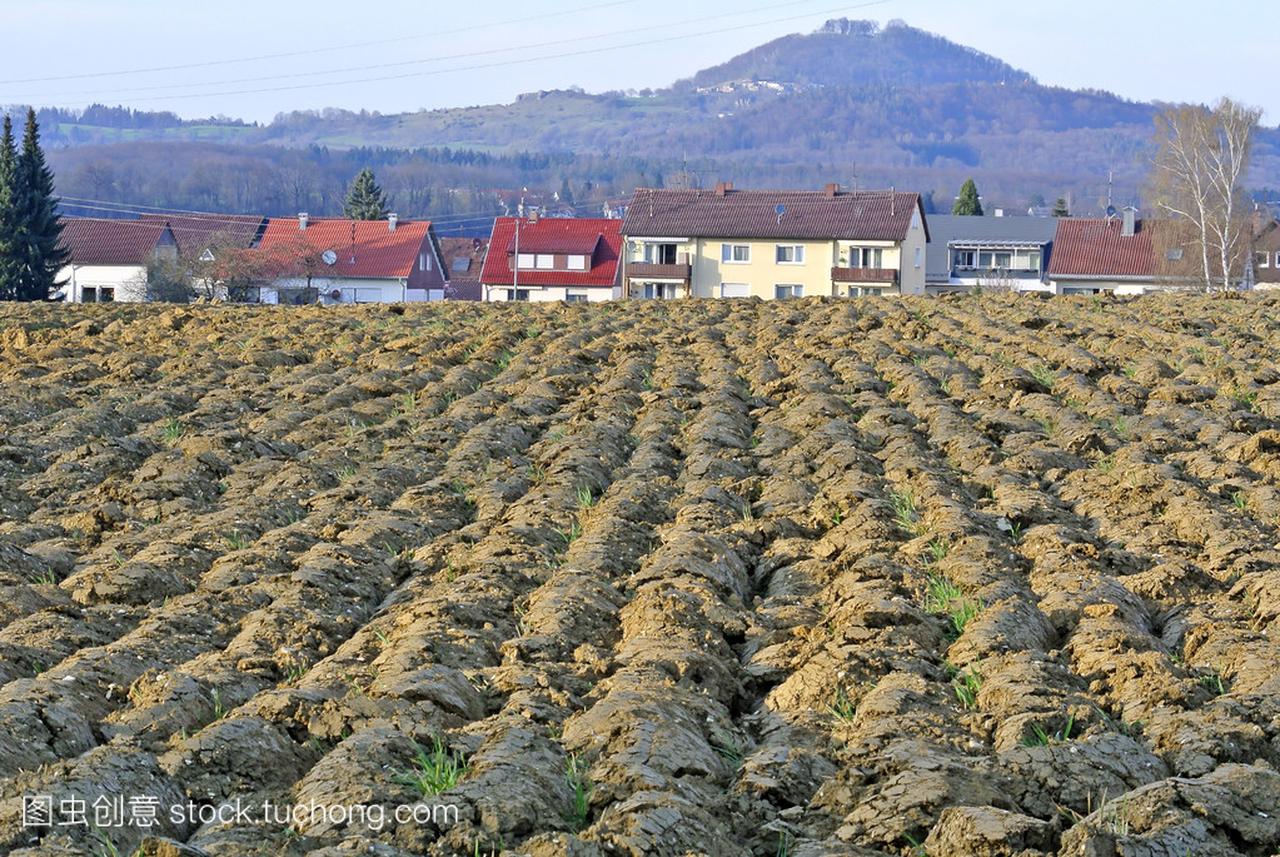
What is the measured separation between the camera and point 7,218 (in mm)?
48312

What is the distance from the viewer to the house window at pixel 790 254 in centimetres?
5728

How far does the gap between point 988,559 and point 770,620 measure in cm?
148

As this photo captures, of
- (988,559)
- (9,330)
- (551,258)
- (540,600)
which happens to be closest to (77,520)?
(540,600)

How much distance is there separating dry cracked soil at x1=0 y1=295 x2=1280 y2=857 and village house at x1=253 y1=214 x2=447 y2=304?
1587 inches

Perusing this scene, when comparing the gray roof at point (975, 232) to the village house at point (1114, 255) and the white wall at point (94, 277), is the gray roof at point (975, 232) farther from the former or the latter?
the white wall at point (94, 277)

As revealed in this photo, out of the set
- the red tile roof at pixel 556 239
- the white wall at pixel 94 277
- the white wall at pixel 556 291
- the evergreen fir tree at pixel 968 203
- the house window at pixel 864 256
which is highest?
the evergreen fir tree at pixel 968 203

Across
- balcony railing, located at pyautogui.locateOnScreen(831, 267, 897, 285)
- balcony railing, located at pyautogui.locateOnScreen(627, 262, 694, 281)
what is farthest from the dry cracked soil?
balcony railing, located at pyautogui.locateOnScreen(627, 262, 694, 281)

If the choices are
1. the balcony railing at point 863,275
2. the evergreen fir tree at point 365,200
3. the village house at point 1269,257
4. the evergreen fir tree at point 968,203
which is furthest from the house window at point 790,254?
the evergreen fir tree at point 365,200

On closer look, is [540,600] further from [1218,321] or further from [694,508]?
[1218,321]

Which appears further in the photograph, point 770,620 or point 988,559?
point 988,559

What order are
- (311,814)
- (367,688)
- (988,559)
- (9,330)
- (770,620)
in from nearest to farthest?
(311,814), (367,688), (770,620), (988,559), (9,330)

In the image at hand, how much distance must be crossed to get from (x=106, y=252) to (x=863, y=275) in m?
26.4

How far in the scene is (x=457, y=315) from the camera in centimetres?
2033

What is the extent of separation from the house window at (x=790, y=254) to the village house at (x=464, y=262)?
82.1 feet
